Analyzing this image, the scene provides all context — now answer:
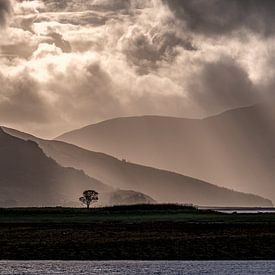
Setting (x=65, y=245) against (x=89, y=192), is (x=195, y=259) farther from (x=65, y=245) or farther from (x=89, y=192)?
(x=89, y=192)

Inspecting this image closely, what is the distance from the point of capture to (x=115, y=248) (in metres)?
78.2

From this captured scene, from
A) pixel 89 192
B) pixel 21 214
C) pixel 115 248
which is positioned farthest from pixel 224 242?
pixel 89 192

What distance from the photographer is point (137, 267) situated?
69125mm

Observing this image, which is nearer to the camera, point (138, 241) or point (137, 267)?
point (137, 267)

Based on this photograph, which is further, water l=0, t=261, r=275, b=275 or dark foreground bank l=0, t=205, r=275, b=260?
dark foreground bank l=0, t=205, r=275, b=260

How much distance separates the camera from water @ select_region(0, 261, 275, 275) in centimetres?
6619

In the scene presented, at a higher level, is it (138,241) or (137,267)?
(138,241)

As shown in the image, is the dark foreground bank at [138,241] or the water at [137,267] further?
the dark foreground bank at [138,241]

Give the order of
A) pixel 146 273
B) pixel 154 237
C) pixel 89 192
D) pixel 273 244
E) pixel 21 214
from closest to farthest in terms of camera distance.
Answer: pixel 146 273, pixel 273 244, pixel 154 237, pixel 21 214, pixel 89 192

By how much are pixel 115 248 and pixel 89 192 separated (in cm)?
10712

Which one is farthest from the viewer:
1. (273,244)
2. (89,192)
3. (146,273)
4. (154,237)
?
(89,192)

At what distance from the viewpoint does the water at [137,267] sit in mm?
66188

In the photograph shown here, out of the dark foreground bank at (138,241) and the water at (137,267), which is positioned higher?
the dark foreground bank at (138,241)

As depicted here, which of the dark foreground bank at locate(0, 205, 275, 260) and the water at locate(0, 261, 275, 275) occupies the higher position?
the dark foreground bank at locate(0, 205, 275, 260)
